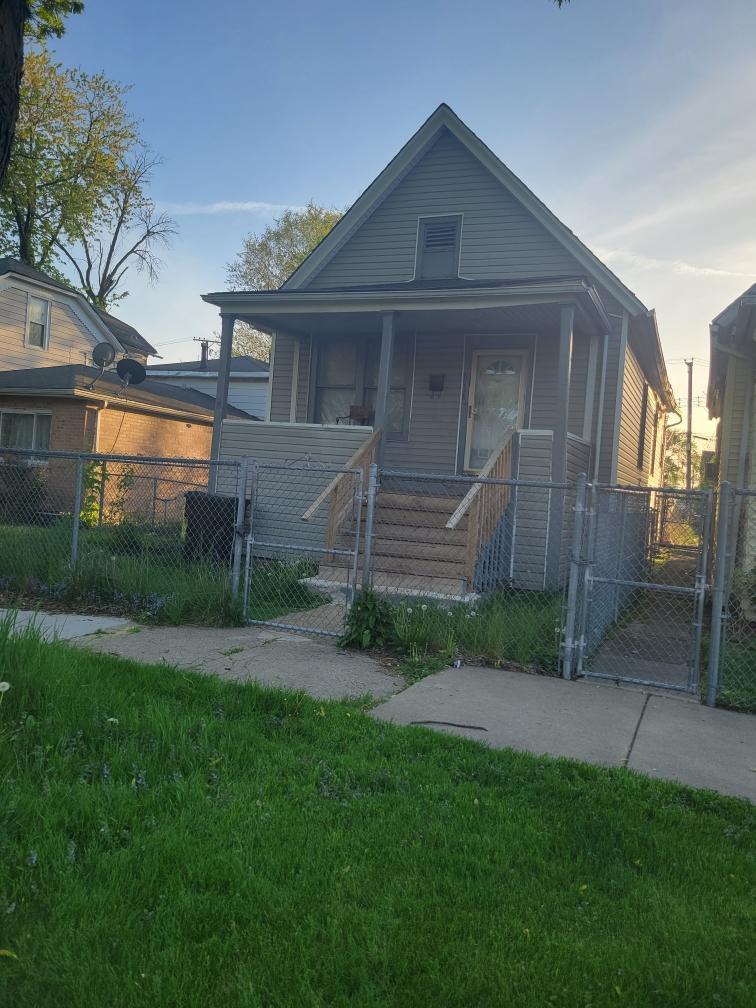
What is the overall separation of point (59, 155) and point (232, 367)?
40.1ft

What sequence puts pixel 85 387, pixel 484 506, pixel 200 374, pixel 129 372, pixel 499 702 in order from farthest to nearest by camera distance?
pixel 200 374
pixel 129 372
pixel 85 387
pixel 484 506
pixel 499 702

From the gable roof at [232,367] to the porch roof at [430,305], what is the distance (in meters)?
16.4

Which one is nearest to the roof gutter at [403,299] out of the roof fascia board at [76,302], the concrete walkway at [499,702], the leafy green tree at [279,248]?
the concrete walkway at [499,702]

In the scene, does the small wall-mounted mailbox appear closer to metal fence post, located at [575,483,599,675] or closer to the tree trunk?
metal fence post, located at [575,483,599,675]

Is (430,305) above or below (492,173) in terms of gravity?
below

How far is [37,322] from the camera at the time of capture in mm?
24172

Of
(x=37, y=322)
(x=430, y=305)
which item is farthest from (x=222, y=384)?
(x=37, y=322)

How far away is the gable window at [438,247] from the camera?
44.4ft

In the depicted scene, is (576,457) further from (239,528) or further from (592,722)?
A: (592,722)

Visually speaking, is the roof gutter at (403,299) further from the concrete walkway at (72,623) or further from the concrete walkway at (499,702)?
the concrete walkway at (72,623)

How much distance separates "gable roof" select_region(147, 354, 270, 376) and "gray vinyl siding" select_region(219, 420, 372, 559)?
660 inches

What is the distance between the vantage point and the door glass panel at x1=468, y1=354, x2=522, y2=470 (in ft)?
41.9

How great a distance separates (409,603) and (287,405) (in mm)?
7025

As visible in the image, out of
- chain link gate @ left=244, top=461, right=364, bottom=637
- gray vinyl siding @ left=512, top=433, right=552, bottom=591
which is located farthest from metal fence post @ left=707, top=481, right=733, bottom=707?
gray vinyl siding @ left=512, top=433, right=552, bottom=591
